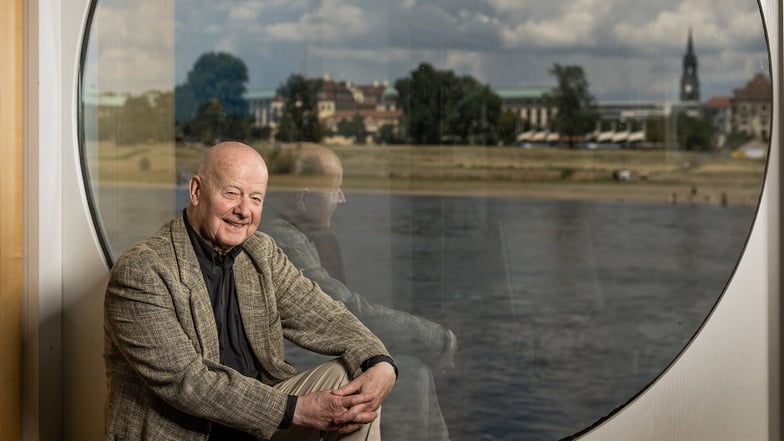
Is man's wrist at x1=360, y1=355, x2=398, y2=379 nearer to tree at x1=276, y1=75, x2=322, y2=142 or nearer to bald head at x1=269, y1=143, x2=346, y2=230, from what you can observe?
bald head at x1=269, y1=143, x2=346, y2=230

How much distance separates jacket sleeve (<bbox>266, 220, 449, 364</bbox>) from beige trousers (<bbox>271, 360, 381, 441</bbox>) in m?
0.29

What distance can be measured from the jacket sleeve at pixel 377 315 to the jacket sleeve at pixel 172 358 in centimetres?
47

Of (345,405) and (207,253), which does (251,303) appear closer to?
(207,253)

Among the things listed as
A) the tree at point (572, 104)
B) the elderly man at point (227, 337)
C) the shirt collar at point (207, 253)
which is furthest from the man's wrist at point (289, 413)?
the tree at point (572, 104)

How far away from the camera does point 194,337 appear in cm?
220

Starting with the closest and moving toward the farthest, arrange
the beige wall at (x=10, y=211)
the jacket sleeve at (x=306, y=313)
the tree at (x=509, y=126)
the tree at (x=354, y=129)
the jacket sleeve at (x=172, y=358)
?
the jacket sleeve at (x=172, y=358) < the jacket sleeve at (x=306, y=313) < the tree at (x=509, y=126) < the tree at (x=354, y=129) < the beige wall at (x=10, y=211)

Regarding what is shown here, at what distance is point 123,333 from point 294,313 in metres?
0.39

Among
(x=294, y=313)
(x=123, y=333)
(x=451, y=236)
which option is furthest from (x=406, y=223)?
(x=123, y=333)

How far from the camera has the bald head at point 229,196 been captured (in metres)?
2.25

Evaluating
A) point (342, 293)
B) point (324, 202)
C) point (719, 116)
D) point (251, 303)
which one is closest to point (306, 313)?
point (251, 303)

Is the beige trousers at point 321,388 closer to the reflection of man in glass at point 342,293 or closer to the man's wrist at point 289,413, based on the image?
the man's wrist at point 289,413

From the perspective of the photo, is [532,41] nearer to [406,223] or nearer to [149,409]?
[406,223]

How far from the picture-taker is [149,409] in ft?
7.30

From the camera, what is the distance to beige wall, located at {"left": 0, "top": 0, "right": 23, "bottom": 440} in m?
2.69
